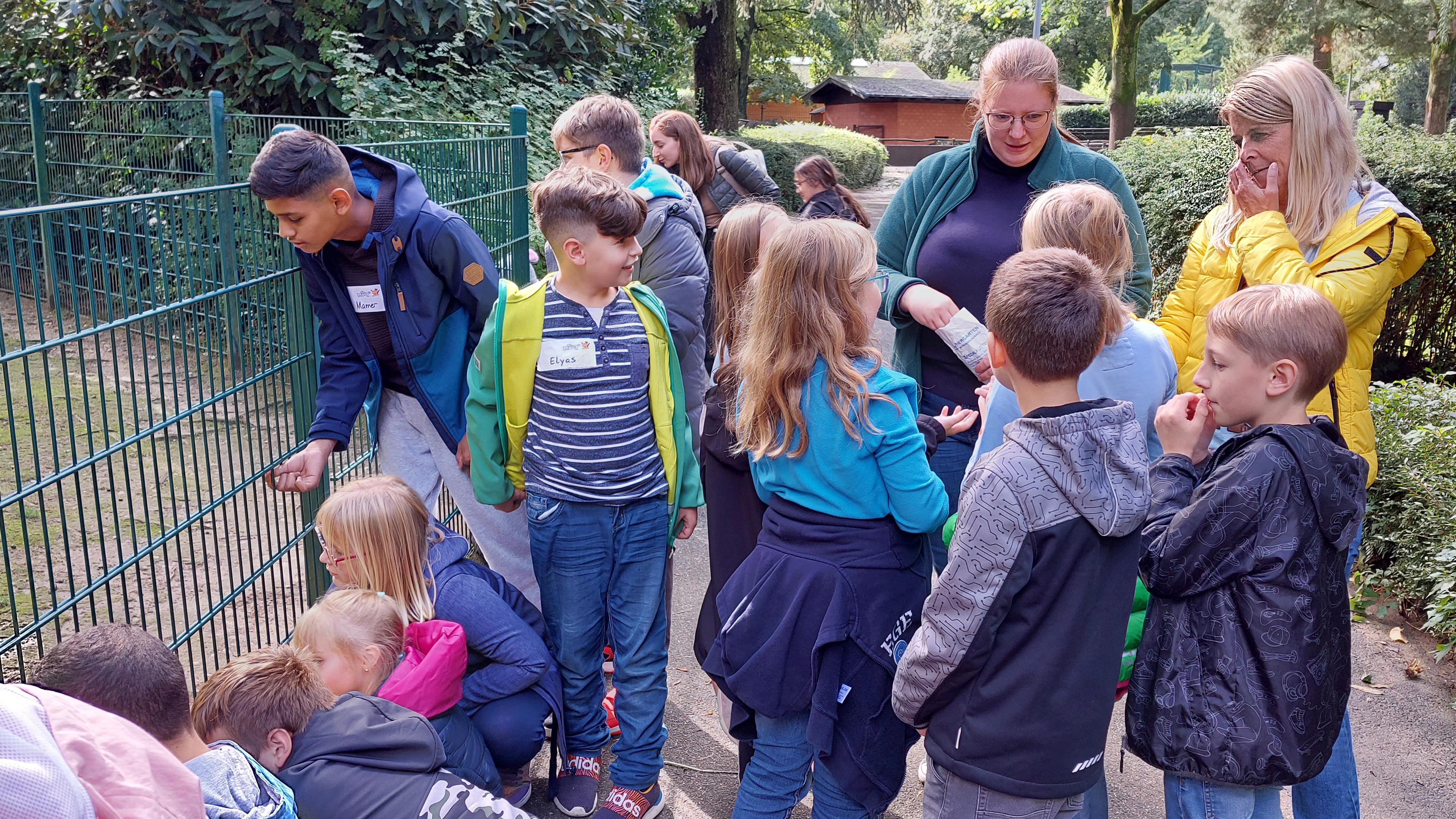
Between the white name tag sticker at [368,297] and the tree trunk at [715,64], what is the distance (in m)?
16.8

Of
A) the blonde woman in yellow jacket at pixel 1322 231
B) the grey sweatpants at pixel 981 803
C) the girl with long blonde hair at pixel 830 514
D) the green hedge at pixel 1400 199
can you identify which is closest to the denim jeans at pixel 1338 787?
the blonde woman in yellow jacket at pixel 1322 231

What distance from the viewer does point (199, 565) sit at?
498 cm

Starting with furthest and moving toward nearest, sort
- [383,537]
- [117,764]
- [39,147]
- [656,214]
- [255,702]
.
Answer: [39,147], [656,214], [383,537], [255,702], [117,764]

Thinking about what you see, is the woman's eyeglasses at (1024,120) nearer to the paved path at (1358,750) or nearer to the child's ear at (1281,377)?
the paved path at (1358,750)

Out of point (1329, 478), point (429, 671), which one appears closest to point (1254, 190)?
point (1329, 478)

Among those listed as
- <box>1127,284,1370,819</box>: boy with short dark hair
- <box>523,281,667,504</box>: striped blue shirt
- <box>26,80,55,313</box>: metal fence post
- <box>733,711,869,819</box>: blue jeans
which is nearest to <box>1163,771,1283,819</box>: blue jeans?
<box>1127,284,1370,819</box>: boy with short dark hair

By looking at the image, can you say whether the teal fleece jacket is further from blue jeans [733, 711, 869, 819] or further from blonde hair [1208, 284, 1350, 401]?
blue jeans [733, 711, 869, 819]

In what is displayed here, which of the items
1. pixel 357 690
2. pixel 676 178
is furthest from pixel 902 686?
pixel 676 178

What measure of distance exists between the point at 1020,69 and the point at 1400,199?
Answer: 15.3 feet

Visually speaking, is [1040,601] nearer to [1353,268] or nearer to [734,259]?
[1353,268]

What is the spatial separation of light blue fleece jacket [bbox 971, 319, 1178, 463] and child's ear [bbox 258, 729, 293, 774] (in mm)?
1643

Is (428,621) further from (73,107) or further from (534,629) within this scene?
(73,107)

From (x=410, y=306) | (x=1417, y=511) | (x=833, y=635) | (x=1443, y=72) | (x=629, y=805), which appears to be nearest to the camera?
(x=833, y=635)

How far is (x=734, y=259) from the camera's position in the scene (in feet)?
10.1
